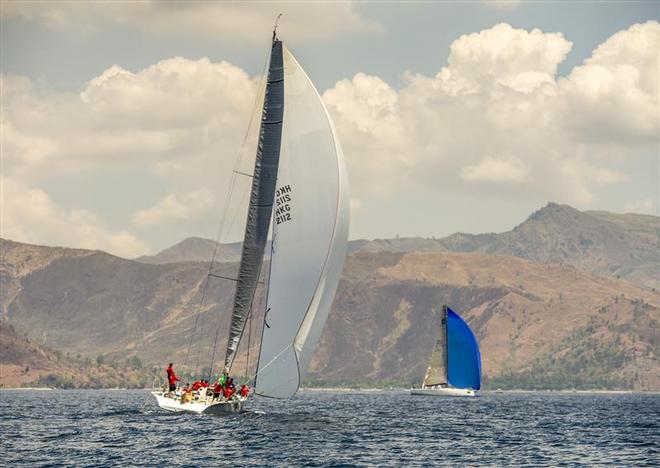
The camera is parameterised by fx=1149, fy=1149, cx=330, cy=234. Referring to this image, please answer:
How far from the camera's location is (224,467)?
178 ft

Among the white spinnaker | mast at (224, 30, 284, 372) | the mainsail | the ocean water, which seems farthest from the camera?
the mainsail

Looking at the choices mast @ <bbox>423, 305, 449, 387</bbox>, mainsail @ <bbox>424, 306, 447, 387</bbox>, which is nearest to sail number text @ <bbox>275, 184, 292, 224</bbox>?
mast @ <bbox>423, 305, 449, 387</bbox>

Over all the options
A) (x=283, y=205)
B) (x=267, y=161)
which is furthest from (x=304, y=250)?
(x=267, y=161)

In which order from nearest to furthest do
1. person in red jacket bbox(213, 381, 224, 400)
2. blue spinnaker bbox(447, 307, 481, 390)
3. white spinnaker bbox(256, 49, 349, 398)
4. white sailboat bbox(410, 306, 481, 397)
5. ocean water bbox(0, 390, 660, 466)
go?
1. ocean water bbox(0, 390, 660, 466)
2. white spinnaker bbox(256, 49, 349, 398)
3. person in red jacket bbox(213, 381, 224, 400)
4. blue spinnaker bbox(447, 307, 481, 390)
5. white sailboat bbox(410, 306, 481, 397)

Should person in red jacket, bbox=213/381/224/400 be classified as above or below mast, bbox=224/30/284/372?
below

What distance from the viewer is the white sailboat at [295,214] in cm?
6762

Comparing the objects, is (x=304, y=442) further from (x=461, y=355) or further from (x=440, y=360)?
(x=440, y=360)

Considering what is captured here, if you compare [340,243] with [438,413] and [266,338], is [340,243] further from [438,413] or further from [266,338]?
[438,413]

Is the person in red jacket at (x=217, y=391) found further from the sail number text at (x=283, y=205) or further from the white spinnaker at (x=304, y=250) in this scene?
the sail number text at (x=283, y=205)

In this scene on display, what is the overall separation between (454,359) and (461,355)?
1362mm

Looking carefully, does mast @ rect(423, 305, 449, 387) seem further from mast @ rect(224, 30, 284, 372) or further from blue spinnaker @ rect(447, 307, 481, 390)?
mast @ rect(224, 30, 284, 372)

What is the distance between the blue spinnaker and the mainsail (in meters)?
0.67

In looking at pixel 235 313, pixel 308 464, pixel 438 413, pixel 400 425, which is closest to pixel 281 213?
pixel 235 313

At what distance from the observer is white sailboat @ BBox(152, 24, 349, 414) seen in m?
67.6
